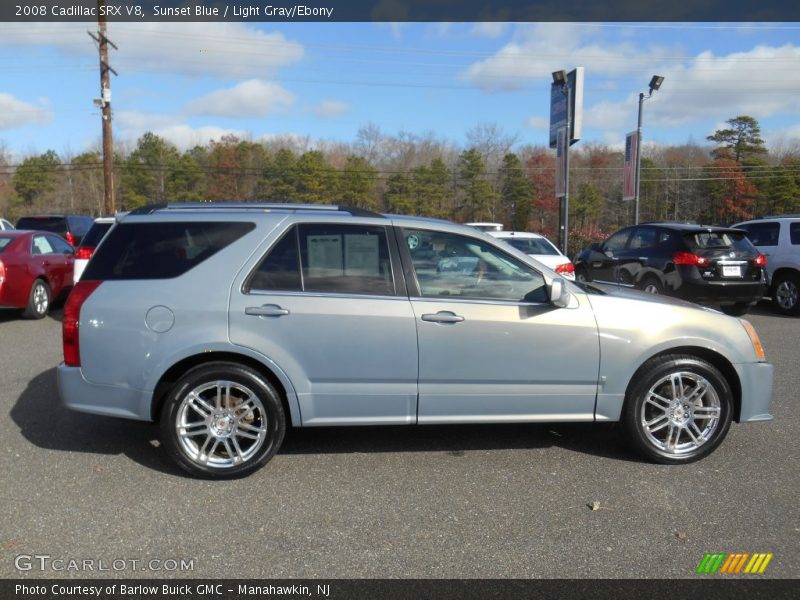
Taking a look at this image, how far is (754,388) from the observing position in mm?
4477

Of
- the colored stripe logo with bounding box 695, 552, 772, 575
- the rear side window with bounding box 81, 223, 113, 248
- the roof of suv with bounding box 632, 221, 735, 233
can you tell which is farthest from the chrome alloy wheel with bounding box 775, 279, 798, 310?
the rear side window with bounding box 81, 223, 113, 248

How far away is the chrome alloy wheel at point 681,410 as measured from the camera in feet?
14.5

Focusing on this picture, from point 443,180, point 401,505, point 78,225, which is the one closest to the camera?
point 401,505

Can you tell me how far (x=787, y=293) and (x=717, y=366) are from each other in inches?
336

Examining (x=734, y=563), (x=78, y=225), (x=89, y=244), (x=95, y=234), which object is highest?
(x=78, y=225)

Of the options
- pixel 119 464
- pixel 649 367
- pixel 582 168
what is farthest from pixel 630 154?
pixel 582 168

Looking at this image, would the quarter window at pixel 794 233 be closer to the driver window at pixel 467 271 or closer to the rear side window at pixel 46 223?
the driver window at pixel 467 271

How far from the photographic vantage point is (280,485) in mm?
4090

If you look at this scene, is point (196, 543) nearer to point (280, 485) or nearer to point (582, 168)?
point (280, 485)

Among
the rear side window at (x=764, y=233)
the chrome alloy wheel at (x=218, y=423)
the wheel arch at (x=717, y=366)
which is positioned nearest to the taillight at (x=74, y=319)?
the chrome alloy wheel at (x=218, y=423)

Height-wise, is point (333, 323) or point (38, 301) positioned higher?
point (333, 323)

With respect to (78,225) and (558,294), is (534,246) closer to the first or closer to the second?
(558,294)

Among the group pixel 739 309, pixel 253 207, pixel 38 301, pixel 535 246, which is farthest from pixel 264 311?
pixel 739 309

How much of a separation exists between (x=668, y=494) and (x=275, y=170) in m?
49.1
